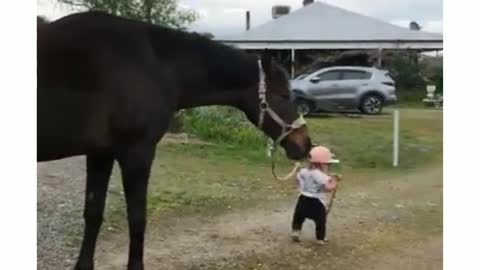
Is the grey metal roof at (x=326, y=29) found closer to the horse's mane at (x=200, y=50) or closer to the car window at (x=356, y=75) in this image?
the horse's mane at (x=200, y=50)

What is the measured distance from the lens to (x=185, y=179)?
4.46 meters

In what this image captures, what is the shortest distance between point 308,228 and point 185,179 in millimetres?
1399

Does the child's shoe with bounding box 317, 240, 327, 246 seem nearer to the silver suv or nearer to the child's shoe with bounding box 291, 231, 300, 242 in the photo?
the child's shoe with bounding box 291, 231, 300, 242

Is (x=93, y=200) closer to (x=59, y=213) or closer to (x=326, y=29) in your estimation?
(x=59, y=213)

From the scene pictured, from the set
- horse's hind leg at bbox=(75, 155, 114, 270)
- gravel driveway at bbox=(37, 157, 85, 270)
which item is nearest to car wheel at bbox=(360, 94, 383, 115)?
gravel driveway at bbox=(37, 157, 85, 270)

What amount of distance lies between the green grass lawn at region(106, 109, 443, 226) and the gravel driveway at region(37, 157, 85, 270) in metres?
0.19

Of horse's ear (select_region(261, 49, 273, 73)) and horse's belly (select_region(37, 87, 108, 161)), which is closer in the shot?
horse's belly (select_region(37, 87, 108, 161))

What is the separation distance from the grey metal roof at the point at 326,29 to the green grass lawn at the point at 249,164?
440 millimetres

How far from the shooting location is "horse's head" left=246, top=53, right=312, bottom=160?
7.99ft

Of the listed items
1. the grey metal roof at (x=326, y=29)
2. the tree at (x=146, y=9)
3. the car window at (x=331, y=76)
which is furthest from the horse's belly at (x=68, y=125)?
the car window at (x=331, y=76)

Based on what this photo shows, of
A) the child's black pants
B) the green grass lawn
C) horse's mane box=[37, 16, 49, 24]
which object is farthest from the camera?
the green grass lawn

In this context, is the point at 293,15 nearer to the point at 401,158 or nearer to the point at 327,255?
the point at 327,255

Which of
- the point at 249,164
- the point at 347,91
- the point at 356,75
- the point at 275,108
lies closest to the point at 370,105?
the point at 347,91
